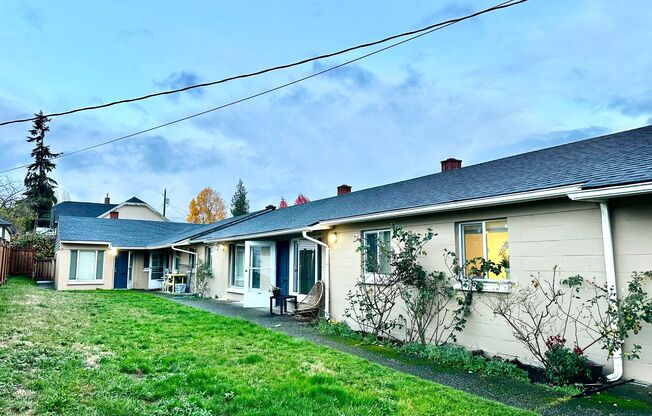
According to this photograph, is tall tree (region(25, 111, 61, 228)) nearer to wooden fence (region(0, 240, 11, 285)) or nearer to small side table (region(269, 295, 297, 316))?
wooden fence (region(0, 240, 11, 285))

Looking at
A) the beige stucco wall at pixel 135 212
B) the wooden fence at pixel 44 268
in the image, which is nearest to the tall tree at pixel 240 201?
the beige stucco wall at pixel 135 212

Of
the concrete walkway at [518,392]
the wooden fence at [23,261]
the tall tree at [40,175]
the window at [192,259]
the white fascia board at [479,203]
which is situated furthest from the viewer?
the tall tree at [40,175]

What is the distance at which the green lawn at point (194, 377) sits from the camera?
4.45m

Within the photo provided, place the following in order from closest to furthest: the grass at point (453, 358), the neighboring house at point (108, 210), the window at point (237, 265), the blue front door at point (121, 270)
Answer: the grass at point (453, 358) < the window at point (237, 265) < the blue front door at point (121, 270) < the neighboring house at point (108, 210)

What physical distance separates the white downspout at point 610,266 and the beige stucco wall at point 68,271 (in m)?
23.4

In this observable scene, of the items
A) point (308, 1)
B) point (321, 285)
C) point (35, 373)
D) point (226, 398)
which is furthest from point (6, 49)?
point (226, 398)

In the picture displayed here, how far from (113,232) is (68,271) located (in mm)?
3625

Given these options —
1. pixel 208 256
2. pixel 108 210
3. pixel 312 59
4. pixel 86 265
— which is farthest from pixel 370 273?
pixel 108 210

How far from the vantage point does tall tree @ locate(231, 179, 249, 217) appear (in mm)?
53281

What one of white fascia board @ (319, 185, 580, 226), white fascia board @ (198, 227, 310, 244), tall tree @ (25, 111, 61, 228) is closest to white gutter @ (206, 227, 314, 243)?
white fascia board @ (198, 227, 310, 244)

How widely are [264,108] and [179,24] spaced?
1032 cm

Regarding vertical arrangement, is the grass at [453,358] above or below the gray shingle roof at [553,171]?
below

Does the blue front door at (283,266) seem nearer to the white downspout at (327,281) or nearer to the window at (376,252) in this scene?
the white downspout at (327,281)

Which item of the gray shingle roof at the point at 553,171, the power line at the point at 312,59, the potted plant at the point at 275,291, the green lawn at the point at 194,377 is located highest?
the power line at the point at 312,59
